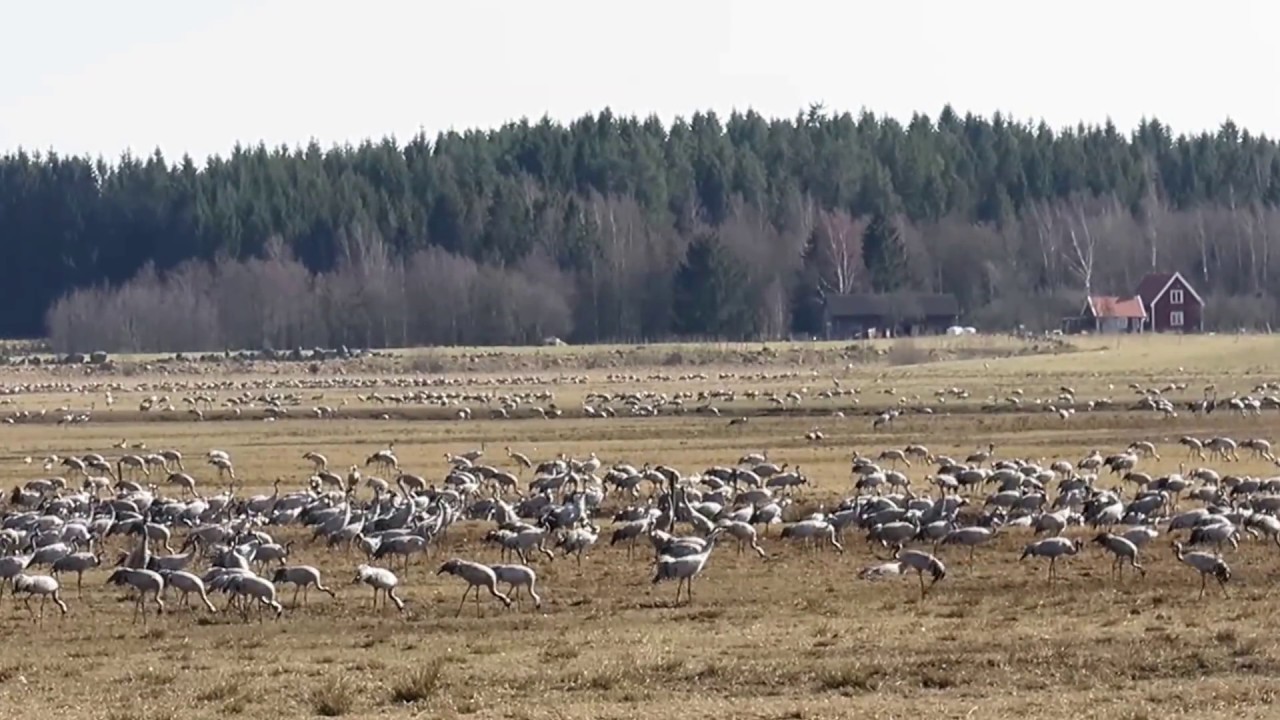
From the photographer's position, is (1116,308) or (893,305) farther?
(893,305)

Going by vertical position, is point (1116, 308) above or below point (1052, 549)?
above

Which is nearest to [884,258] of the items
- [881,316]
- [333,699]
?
[881,316]

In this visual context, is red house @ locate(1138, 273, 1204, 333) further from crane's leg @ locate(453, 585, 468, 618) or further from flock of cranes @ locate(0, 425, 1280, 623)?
crane's leg @ locate(453, 585, 468, 618)

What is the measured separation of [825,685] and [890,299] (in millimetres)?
94029

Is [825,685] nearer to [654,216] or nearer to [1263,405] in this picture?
[1263,405]

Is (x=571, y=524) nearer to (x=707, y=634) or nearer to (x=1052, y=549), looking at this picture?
(x=1052, y=549)

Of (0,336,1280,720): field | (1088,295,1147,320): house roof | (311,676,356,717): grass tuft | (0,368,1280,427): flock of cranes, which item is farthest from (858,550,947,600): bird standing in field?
(1088,295,1147,320): house roof

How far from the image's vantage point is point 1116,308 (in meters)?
109

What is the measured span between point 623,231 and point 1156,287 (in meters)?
31.9

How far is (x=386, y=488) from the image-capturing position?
120 feet

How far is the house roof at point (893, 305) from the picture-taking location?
10969 cm

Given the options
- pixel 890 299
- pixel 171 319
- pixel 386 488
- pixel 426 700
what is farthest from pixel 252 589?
pixel 171 319

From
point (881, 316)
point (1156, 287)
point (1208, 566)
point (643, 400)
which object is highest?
point (1156, 287)

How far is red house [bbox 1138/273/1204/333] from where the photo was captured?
359 feet
